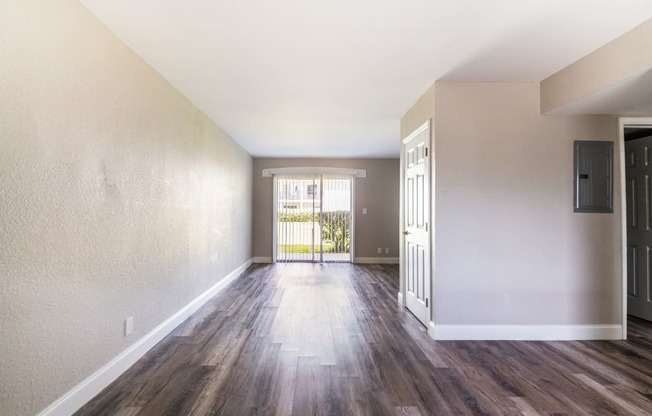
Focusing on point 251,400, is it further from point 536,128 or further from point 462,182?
point 536,128

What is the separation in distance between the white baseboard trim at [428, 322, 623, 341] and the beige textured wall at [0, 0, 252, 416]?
2599mm

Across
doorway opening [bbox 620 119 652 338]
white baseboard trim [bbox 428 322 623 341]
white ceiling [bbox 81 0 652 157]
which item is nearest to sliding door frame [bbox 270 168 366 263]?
white ceiling [bbox 81 0 652 157]

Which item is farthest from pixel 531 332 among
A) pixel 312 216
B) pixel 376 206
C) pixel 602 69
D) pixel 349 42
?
pixel 312 216

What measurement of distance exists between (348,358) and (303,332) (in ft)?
2.17

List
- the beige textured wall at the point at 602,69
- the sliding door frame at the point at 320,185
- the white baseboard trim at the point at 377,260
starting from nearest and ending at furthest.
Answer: the beige textured wall at the point at 602,69 → the sliding door frame at the point at 320,185 → the white baseboard trim at the point at 377,260

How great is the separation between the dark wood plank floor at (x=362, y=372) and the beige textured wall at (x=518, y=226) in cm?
34

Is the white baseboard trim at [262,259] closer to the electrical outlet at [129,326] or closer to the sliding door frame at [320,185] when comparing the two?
the sliding door frame at [320,185]

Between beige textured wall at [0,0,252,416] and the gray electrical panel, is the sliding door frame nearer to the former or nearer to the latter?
beige textured wall at [0,0,252,416]

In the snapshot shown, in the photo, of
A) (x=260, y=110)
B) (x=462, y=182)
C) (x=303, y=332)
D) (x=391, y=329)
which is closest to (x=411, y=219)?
(x=462, y=182)

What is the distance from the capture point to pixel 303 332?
304cm

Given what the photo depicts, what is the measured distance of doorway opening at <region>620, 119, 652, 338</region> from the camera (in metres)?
3.35

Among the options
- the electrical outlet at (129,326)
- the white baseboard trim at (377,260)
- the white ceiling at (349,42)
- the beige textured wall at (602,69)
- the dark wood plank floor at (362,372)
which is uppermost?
the white ceiling at (349,42)

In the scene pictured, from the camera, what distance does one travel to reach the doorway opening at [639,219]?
3.35 m

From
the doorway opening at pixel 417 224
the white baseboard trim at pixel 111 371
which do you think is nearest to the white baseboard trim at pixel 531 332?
the doorway opening at pixel 417 224
